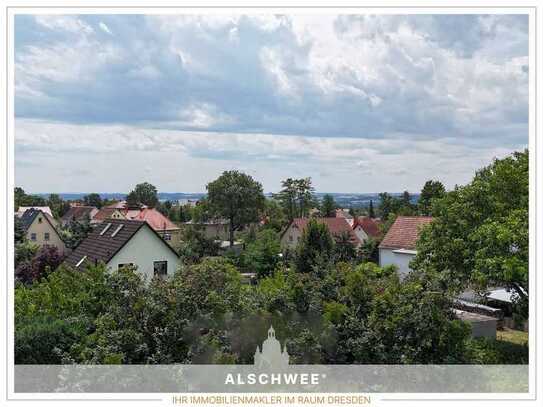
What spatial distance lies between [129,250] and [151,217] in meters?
17.3

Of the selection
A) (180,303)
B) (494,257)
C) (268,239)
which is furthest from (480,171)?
(268,239)

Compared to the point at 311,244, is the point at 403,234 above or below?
above

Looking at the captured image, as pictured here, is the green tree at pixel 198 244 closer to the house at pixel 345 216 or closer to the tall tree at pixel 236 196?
the tall tree at pixel 236 196

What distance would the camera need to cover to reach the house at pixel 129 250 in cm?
1555

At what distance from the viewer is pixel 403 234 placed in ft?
73.9

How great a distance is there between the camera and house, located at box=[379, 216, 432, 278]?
21.7m

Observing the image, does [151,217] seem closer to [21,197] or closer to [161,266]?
[161,266]

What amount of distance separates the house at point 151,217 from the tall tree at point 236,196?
3.22 meters

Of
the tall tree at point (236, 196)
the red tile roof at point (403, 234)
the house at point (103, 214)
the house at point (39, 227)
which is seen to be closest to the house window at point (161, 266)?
the red tile roof at point (403, 234)

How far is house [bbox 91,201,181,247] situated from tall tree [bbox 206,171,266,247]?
3215 mm

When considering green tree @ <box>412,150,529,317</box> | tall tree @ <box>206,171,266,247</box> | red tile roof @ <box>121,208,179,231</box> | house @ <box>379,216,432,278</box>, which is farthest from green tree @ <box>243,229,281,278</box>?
green tree @ <box>412,150,529,317</box>

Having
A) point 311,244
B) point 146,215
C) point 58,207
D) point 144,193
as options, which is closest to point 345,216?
point 146,215

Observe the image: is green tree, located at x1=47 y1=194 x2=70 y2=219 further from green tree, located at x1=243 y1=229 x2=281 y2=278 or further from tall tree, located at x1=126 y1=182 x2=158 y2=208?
green tree, located at x1=243 y1=229 x2=281 y2=278
